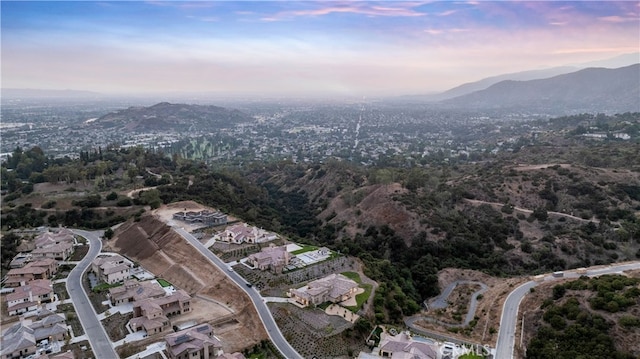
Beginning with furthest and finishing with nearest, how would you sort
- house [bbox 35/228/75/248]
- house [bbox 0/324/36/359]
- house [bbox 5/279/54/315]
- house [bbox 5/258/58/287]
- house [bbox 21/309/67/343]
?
house [bbox 35/228/75/248] < house [bbox 5/258/58/287] < house [bbox 5/279/54/315] < house [bbox 21/309/67/343] < house [bbox 0/324/36/359]

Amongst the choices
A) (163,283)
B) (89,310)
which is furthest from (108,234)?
(89,310)

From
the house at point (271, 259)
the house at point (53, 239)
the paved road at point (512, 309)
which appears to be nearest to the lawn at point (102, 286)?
the house at point (53, 239)

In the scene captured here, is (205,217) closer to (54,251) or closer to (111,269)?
(111,269)

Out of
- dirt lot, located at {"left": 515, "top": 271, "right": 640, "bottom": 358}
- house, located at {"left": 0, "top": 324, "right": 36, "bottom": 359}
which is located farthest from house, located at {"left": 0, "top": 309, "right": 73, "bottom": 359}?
dirt lot, located at {"left": 515, "top": 271, "right": 640, "bottom": 358}

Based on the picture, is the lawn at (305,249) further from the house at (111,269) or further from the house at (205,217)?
the house at (111,269)

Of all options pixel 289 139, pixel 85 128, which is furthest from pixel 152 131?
pixel 289 139

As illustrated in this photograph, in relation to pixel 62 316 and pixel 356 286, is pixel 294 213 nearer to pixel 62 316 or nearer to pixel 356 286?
pixel 356 286

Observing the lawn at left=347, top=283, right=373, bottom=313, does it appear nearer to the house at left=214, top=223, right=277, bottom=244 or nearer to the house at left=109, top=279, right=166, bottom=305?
the house at left=214, top=223, right=277, bottom=244
